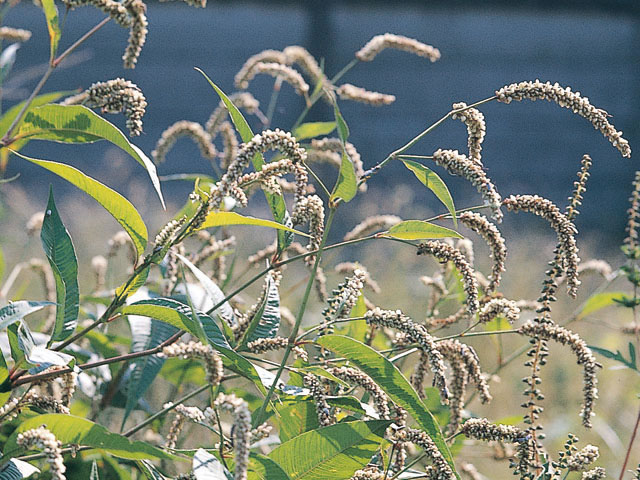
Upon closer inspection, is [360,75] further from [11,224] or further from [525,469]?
[525,469]

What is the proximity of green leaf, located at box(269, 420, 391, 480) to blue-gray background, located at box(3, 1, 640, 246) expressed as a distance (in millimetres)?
5790

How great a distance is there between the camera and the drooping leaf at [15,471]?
814mm

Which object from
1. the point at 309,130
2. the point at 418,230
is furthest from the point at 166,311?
the point at 309,130

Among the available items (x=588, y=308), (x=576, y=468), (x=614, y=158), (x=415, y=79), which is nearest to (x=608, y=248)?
(x=614, y=158)

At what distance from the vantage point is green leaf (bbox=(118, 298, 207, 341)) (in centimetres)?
84

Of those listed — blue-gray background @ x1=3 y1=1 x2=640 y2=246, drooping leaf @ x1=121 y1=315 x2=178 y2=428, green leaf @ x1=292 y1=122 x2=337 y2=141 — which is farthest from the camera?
blue-gray background @ x1=3 y1=1 x2=640 y2=246

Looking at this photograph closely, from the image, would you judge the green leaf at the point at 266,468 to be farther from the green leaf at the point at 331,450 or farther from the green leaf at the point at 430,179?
the green leaf at the point at 430,179

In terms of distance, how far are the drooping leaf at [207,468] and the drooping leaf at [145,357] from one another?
0.40 metres

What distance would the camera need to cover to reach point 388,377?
2.78ft

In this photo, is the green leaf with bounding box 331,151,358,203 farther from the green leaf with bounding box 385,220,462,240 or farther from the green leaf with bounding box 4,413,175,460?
the green leaf with bounding box 4,413,175,460

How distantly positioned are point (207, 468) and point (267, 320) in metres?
0.27

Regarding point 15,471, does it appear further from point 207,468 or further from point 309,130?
point 309,130

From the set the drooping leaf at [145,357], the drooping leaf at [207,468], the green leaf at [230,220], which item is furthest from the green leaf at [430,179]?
the drooping leaf at [145,357]

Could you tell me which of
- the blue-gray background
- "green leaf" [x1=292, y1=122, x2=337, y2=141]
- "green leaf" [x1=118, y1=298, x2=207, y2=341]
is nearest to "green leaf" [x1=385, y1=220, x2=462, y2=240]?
"green leaf" [x1=118, y1=298, x2=207, y2=341]
